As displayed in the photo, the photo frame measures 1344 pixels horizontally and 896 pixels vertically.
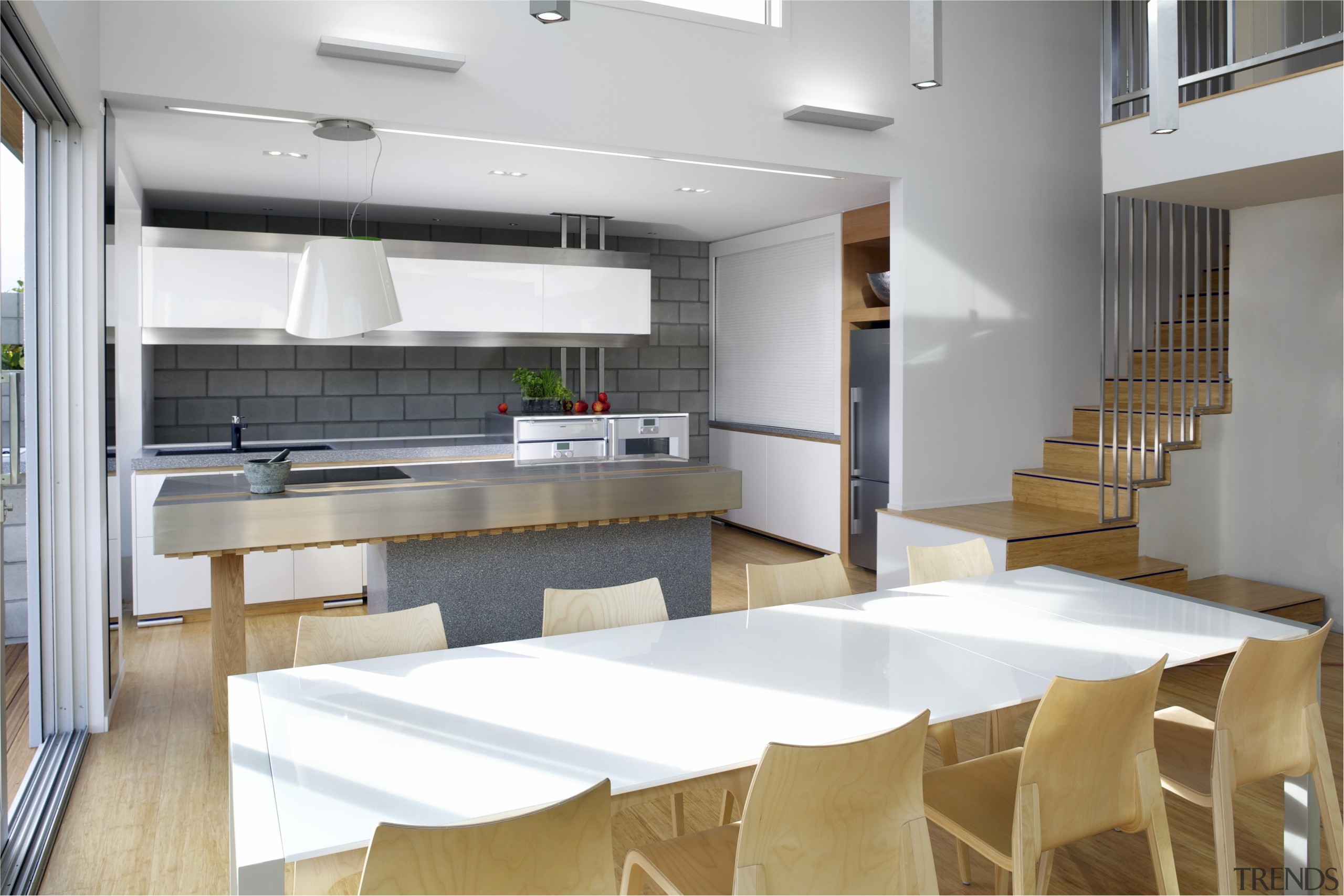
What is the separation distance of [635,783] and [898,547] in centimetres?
381

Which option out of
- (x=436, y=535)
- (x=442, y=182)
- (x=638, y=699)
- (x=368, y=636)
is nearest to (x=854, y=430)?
(x=442, y=182)

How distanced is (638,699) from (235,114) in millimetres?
3102

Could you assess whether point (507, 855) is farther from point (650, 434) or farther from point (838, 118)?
point (650, 434)

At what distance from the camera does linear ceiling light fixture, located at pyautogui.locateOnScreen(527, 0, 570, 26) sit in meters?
1.89

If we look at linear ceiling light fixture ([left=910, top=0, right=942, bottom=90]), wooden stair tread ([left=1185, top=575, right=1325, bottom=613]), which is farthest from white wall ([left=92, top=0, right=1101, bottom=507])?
linear ceiling light fixture ([left=910, top=0, right=942, bottom=90])

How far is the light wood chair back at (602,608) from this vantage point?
261 centimetres

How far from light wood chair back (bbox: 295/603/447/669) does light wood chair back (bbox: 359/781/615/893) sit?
1083 mm

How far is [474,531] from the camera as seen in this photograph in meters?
3.63

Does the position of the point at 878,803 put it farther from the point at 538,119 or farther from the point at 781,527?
the point at 781,527

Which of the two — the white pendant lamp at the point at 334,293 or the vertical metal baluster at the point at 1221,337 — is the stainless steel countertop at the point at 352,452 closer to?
the white pendant lamp at the point at 334,293

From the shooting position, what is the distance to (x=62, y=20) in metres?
2.74

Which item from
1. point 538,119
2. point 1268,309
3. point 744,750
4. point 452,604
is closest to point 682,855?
point 744,750

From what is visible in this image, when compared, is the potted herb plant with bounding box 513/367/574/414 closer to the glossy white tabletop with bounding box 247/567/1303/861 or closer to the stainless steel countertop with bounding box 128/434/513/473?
the stainless steel countertop with bounding box 128/434/513/473

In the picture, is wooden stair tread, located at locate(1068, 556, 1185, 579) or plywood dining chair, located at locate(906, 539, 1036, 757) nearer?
plywood dining chair, located at locate(906, 539, 1036, 757)
